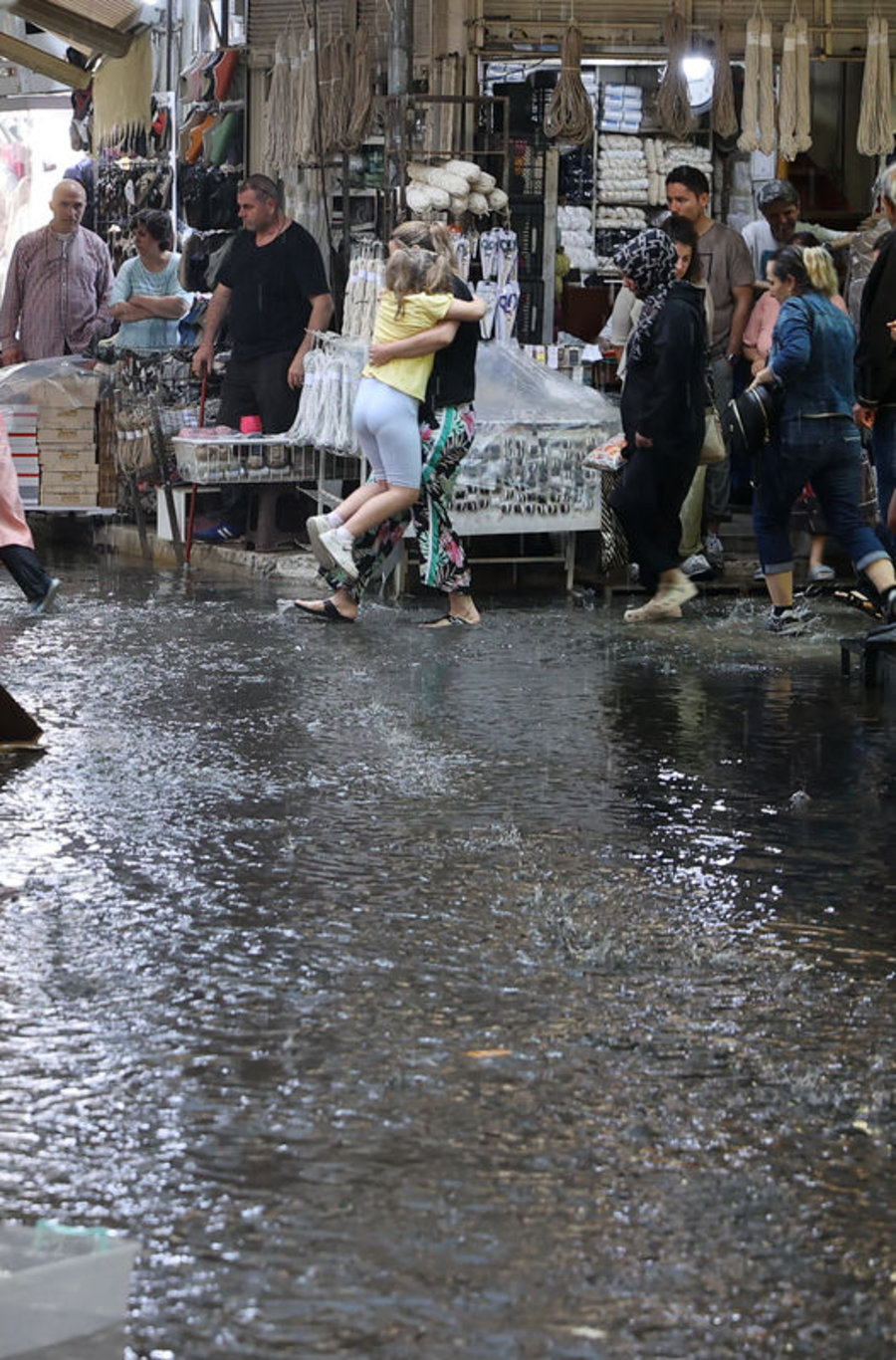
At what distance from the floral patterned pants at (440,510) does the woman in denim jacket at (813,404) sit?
1.59m

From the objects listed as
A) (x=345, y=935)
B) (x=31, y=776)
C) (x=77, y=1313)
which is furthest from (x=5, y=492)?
(x=77, y=1313)

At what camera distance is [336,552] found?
1151 cm

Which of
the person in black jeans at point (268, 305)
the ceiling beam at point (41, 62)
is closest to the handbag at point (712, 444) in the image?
the person in black jeans at point (268, 305)

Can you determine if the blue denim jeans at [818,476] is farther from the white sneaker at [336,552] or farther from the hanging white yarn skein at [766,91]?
the hanging white yarn skein at [766,91]

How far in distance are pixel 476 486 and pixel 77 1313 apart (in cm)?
961

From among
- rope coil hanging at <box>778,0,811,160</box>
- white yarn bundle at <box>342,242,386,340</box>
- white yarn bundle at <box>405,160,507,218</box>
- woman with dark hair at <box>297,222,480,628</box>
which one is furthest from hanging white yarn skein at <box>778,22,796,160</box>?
woman with dark hair at <box>297,222,480,628</box>

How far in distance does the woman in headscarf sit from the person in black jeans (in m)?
3.27

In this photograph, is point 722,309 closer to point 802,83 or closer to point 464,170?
point 802,83

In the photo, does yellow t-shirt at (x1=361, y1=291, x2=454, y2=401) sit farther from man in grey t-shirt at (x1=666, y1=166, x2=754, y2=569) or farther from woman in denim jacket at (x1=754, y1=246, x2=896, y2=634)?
man in grey t-shirt at (x1=666, y1=166, x2=754, y2=569)

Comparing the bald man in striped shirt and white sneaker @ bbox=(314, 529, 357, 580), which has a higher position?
Result: the bald man in striped shirt

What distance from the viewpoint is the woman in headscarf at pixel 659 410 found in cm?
1159

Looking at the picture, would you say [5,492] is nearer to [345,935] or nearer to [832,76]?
[345,935]

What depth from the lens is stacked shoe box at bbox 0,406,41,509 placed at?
1547 cm

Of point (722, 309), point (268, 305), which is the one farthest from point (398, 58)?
point (722, 309)
